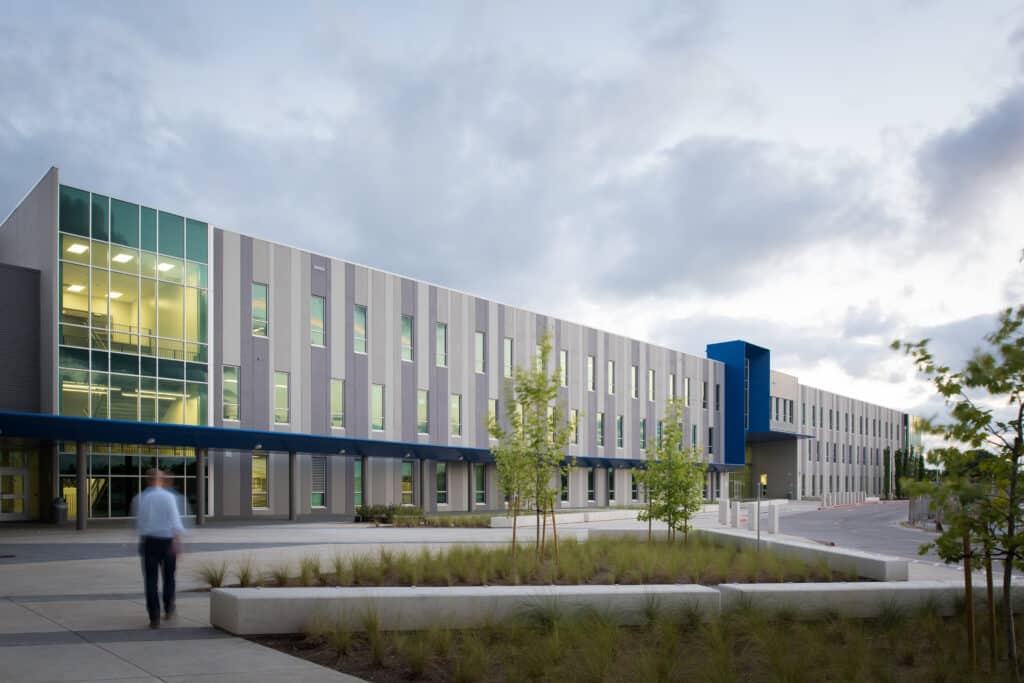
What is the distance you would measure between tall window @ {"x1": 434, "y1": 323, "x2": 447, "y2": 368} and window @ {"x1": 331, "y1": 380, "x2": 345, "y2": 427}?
7.22 metres

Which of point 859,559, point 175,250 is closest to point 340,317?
point 175,250

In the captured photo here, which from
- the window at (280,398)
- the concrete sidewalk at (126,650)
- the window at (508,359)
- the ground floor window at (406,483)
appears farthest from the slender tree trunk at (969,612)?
the window at (508,359)

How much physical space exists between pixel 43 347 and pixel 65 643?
27.1 m

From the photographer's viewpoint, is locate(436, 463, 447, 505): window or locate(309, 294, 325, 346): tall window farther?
locate(436, 463, 447, 505): window

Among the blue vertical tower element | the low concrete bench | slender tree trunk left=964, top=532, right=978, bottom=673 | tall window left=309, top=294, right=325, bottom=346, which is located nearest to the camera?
slender tree trunk left=964, top=532, right=978, bottom=673

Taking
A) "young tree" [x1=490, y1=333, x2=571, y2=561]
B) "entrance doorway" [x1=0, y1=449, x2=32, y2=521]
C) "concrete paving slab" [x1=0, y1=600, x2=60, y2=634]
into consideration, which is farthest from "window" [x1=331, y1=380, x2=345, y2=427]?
"concrete paving slab" [x1=0, y1=600, x2=60, y2=634]

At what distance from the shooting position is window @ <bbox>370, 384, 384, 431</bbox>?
4278cm

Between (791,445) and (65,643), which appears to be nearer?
(65,643)

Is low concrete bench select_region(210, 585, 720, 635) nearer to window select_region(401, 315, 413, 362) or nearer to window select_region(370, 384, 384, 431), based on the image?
window select_region(370, 384, 384, 431)

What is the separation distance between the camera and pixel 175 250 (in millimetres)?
34938

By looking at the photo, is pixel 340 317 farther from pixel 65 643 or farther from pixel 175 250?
pixel 65 643

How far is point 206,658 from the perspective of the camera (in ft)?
26.5

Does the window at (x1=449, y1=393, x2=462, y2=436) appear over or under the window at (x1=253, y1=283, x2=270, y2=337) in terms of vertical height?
under

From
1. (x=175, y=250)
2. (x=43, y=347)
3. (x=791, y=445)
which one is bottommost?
(x=791, y=445)
